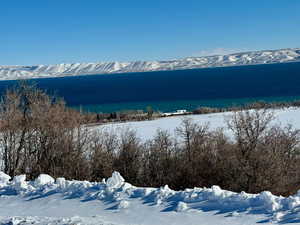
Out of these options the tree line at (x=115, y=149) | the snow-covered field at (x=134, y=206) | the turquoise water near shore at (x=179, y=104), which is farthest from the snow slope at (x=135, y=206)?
the turquoise water near shore at (x=179, y=104)

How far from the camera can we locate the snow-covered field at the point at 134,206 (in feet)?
29.9

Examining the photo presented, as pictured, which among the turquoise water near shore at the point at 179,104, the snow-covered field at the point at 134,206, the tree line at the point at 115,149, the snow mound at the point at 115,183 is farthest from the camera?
the turquoise water near shore at the point at 179,104

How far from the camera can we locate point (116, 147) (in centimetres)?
2536

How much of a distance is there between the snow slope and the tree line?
9821mm

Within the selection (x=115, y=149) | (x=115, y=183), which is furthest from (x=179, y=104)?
(x=115, y=183)

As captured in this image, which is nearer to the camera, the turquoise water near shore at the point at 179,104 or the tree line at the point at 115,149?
the tree line at the point at 115,149

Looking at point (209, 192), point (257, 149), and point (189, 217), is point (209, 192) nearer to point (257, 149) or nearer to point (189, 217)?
point (189, 217)

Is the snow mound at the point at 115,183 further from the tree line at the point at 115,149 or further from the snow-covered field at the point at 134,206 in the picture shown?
the tree line at the point at 115,149

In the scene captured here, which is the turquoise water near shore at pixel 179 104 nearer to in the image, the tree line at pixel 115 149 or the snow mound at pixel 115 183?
the tree line at pixel 115 149

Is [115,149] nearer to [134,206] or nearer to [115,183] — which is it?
→ [115,183]

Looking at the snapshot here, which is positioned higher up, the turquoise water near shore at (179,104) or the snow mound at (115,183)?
the turquoise water near shore at (179,104)

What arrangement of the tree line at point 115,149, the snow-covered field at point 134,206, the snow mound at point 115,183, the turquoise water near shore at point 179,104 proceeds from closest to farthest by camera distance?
the snow-covered field at point 134,206, the snow mound at point 115,183, the tree line at point 115,149, the turquoise water near shore at point 179,104

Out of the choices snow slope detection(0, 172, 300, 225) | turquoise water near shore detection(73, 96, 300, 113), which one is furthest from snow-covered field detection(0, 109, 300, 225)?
turquoise water near shore detection(73, 96, 300, 113)

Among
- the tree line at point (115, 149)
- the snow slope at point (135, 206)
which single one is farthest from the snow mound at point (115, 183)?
the tree line at point (115, 149)
